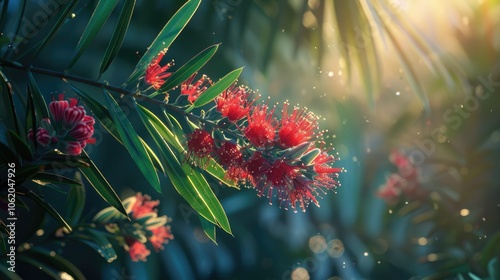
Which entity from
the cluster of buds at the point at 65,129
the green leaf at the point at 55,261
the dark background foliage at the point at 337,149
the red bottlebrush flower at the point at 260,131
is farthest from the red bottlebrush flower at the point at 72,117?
the dark background foliage at the point at 337,149

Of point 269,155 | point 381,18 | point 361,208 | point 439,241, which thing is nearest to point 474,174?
point 439,241

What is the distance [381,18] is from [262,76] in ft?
1.77

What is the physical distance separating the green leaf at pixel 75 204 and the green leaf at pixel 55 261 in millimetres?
88

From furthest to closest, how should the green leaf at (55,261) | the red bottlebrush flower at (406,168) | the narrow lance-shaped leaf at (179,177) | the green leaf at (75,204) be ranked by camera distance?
the red bottlebrush flower at (406,168), the green leaf at (75,204), the green leaf at (55,261), the narrow lance-shaped leaf at (179,177)

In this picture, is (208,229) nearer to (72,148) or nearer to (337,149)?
(72,148)

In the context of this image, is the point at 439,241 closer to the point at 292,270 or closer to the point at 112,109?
the point at 292,270

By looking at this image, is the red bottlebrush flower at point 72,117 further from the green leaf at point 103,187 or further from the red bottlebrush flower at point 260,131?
the red bottlebrush flower at point 260,131

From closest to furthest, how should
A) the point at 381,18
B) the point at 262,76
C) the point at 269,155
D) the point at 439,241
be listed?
the point at 269,155 → the point at 381,18 → the point at 262,76 → the point at 439,241

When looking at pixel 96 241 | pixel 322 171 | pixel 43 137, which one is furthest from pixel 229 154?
pixel 96 241

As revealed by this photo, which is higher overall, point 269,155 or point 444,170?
point 269,155

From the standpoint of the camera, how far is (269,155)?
72 centimetres

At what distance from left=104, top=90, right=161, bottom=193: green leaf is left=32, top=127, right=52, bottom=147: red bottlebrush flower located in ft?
0.28

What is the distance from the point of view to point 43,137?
69cm

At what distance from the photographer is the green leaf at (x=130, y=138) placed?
74cm
